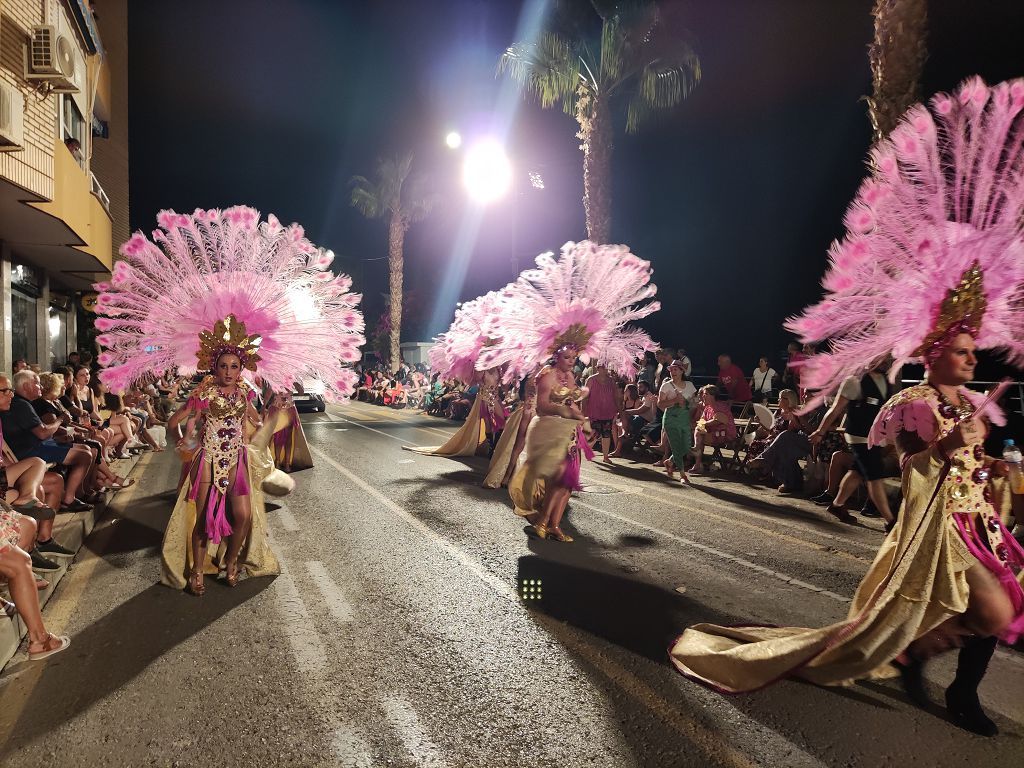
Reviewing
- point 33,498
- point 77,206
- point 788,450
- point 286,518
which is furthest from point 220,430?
point 77,206

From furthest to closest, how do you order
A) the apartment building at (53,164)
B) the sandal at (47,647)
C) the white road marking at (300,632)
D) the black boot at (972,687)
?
the apartment building at (53,164), the sandal at (47,647), the white road marking at (300,632), the black boot at (972,687)

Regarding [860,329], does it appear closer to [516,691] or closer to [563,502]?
[516,691]

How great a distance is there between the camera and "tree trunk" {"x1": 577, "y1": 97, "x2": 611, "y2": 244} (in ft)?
52.3

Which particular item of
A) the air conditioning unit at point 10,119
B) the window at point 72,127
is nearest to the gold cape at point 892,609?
the air conditioning unit at point 10,119

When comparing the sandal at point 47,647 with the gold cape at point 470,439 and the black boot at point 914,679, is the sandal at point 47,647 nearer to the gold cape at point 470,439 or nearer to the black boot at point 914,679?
the black boot at point 914,679

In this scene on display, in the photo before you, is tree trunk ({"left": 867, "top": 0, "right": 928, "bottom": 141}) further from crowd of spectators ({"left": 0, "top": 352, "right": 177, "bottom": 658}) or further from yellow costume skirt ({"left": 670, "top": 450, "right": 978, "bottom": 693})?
crowd of spectators ({"left": 0, "top": 352, "right": 177, "bottom": 658})

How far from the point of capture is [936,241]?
3.29 meters

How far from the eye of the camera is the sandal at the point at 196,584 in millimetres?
5051

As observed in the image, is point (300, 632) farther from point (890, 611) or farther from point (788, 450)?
point (788, 450)

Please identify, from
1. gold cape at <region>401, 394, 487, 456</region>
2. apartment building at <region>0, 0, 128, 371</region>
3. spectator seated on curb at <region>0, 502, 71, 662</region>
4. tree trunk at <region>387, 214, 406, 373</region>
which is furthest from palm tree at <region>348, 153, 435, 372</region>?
spectator seated on curb at <region>0, 502, 71, 662</region>

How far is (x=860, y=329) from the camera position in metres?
3.64

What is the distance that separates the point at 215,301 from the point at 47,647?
245 centimetres

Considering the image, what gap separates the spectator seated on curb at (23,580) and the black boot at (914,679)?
4685 millimetres

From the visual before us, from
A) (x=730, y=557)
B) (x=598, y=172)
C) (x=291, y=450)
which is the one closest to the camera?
(x=730, y=557)
